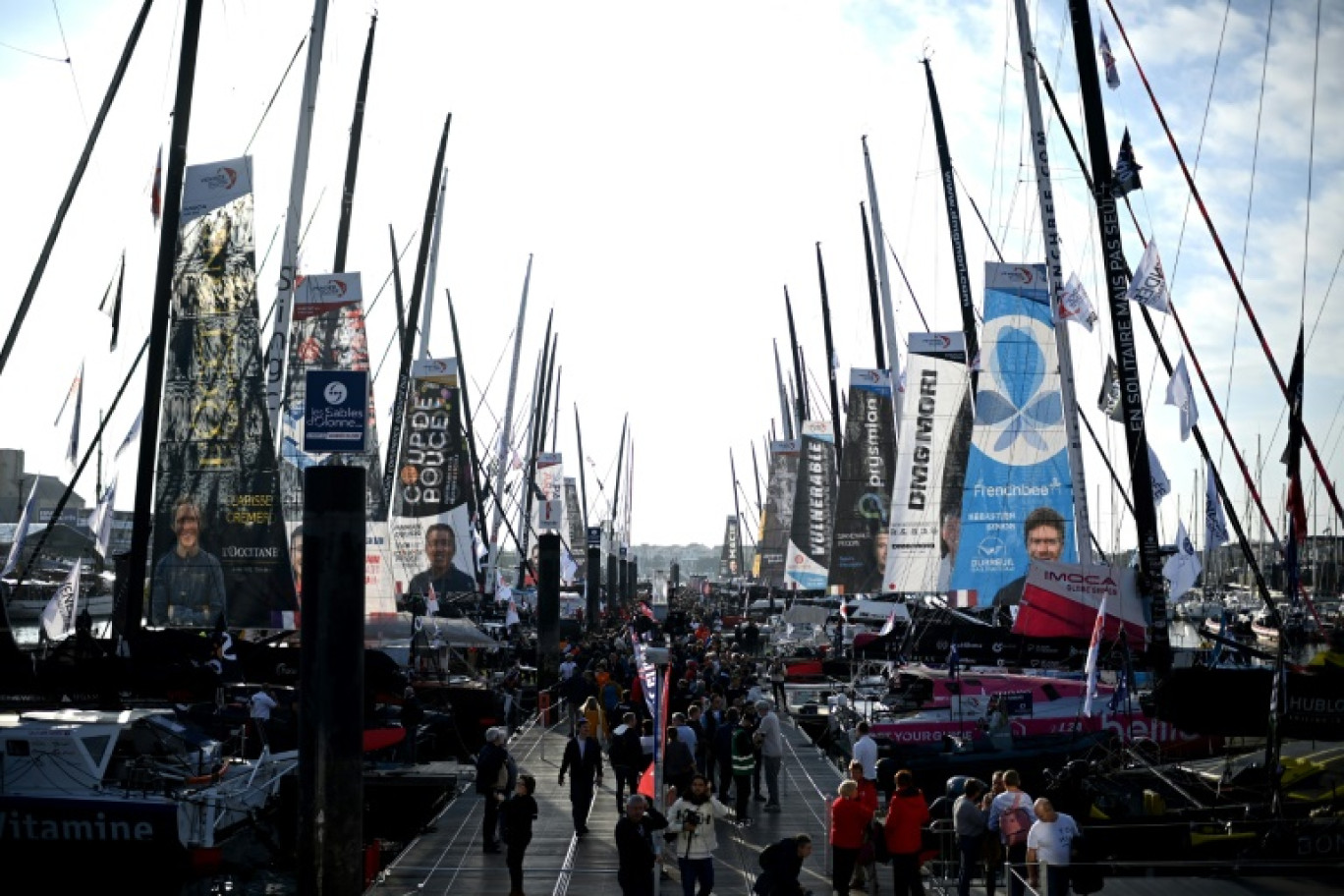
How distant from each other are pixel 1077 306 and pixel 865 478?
17996 mm

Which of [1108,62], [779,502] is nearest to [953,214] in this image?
[1108,62]

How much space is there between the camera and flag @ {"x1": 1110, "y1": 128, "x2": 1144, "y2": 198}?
65.8 ft

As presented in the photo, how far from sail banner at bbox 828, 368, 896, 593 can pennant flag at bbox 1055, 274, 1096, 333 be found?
17.5 meters

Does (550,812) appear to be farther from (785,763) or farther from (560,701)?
(560,701)

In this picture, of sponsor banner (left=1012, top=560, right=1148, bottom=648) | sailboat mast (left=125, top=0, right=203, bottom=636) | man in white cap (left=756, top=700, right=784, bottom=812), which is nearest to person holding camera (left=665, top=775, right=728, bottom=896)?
man in white cap (left=756, top=700, right=784, bottom=812)

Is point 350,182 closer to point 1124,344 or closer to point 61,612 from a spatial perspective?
point 61,612

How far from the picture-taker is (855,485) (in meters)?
44.3

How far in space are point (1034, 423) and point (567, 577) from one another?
147 feet

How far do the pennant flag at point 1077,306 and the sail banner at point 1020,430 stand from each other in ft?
11.0

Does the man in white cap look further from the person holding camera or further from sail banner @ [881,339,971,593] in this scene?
sail banner @ [881,339,971,593]

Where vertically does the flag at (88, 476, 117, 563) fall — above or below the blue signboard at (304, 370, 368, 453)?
below

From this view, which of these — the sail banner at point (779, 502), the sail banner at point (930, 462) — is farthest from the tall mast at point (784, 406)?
the sail banner at point (930, 462)

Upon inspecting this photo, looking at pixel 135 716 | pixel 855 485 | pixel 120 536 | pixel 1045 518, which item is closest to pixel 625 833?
pixel 135 716

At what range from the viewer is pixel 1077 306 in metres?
26.7
